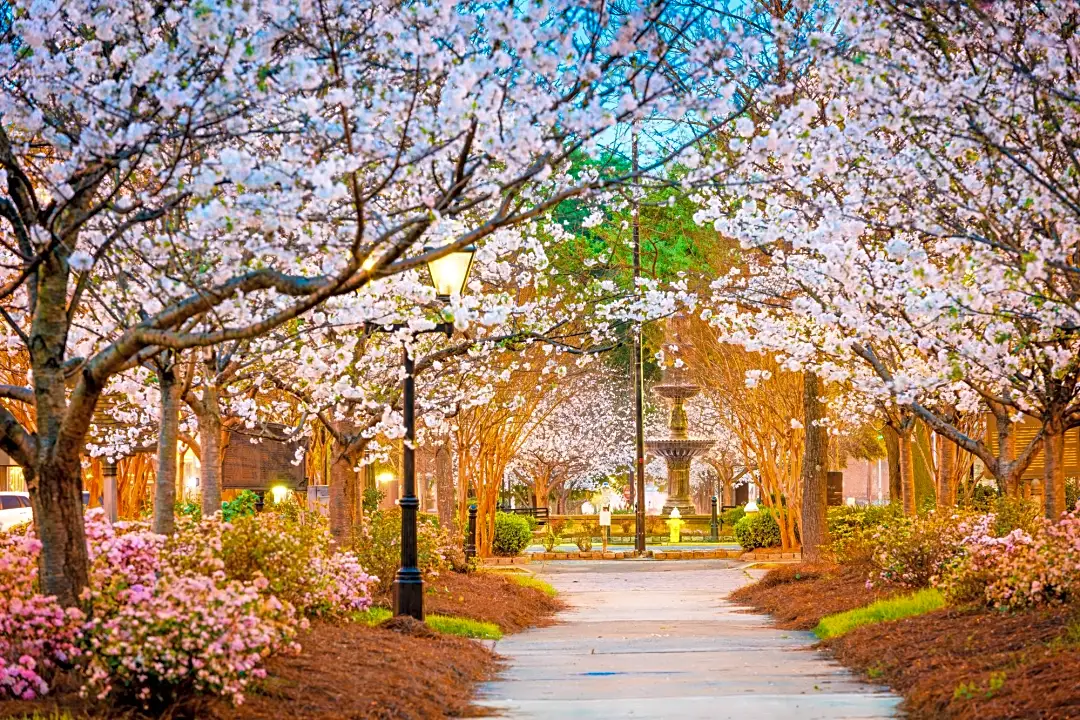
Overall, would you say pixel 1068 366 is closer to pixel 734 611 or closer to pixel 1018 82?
pixel 1018 82

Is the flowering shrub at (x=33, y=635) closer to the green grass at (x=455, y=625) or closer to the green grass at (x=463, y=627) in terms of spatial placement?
the green grass at (x=455, y=625)

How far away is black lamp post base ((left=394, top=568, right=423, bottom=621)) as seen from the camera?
12203 mm

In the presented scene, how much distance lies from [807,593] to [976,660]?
801cm

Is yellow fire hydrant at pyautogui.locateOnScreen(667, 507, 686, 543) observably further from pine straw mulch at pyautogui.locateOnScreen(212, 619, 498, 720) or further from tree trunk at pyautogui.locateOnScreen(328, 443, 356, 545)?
pine straw mulch at pyautogui.locateOnScreen(212, 619, 498, 720)

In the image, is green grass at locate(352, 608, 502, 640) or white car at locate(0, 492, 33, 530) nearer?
green grass at locate(352, 608, 502, 640)

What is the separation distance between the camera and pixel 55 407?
8070 millimetres

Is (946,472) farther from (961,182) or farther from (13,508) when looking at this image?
(13,508)

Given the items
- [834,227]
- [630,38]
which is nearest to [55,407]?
[630,38]

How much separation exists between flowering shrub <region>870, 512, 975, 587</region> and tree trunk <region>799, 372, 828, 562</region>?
493 centimetres

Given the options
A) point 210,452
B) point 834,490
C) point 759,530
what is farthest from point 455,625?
point 834,490

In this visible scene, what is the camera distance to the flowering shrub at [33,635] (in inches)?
279

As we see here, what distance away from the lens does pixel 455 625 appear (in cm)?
1366

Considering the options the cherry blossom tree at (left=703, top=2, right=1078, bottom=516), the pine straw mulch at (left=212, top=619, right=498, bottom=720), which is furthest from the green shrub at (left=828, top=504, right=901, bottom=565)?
the pine straw mulch at (left=212, top=619, right=498, bottom=720)

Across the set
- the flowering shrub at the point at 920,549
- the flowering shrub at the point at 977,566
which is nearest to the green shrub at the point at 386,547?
the flowering shrub at the point at 920,549
